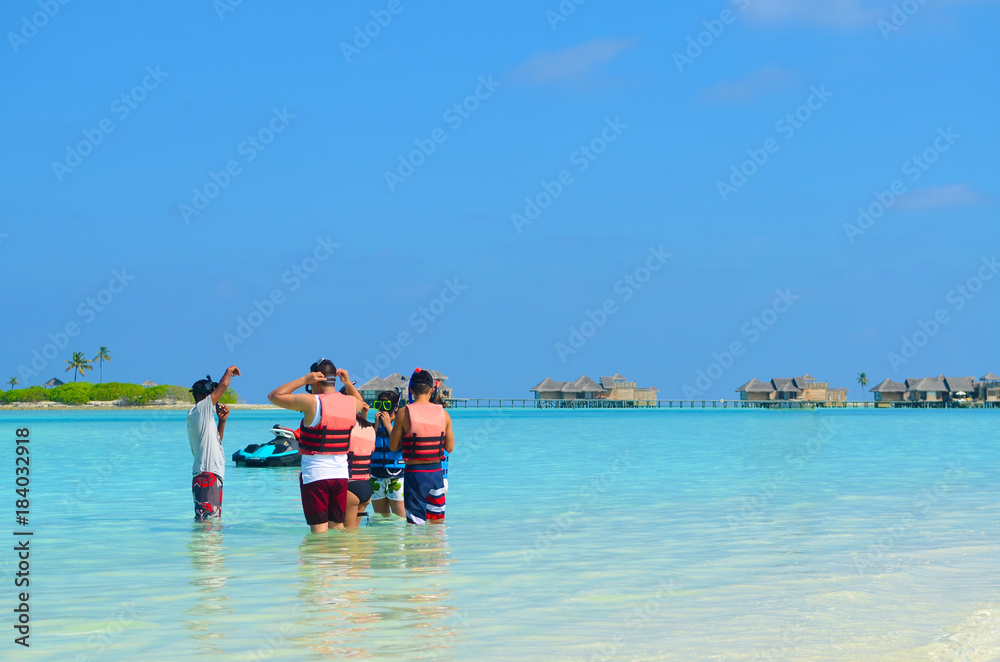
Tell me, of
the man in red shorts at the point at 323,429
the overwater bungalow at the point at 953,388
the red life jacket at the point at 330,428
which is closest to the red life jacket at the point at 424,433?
the man in red shorts at the point at 323,429

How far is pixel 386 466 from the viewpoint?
36.4 feet

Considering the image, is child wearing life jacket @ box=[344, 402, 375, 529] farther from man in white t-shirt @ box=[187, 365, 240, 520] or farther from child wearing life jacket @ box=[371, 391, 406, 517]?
man in white t-shirt @ box=[187, 365, 240, 520]

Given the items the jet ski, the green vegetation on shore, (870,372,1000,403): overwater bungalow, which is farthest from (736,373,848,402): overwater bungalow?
the jet ski

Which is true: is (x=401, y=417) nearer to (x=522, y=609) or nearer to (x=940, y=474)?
(x=522, y=609)

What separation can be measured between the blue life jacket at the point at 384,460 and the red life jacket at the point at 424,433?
65 centimetres

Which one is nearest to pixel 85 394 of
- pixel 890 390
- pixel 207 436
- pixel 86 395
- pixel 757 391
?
pixel 86 395

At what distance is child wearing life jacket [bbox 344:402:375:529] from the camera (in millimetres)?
10219

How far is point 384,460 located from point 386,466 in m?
0.10

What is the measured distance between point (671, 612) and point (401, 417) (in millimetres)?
3728

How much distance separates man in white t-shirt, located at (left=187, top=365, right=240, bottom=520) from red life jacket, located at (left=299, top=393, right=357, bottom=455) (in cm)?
112

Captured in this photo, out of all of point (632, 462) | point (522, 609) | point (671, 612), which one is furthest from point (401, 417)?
point (632, 462)

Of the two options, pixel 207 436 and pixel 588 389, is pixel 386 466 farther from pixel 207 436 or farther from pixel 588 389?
pixel 588 389

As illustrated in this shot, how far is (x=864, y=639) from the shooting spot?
6.25 metres

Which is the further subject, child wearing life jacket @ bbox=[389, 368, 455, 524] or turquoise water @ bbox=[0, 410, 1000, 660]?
child wearing life jacket @ bbox=[389, 368, 455, 524]
